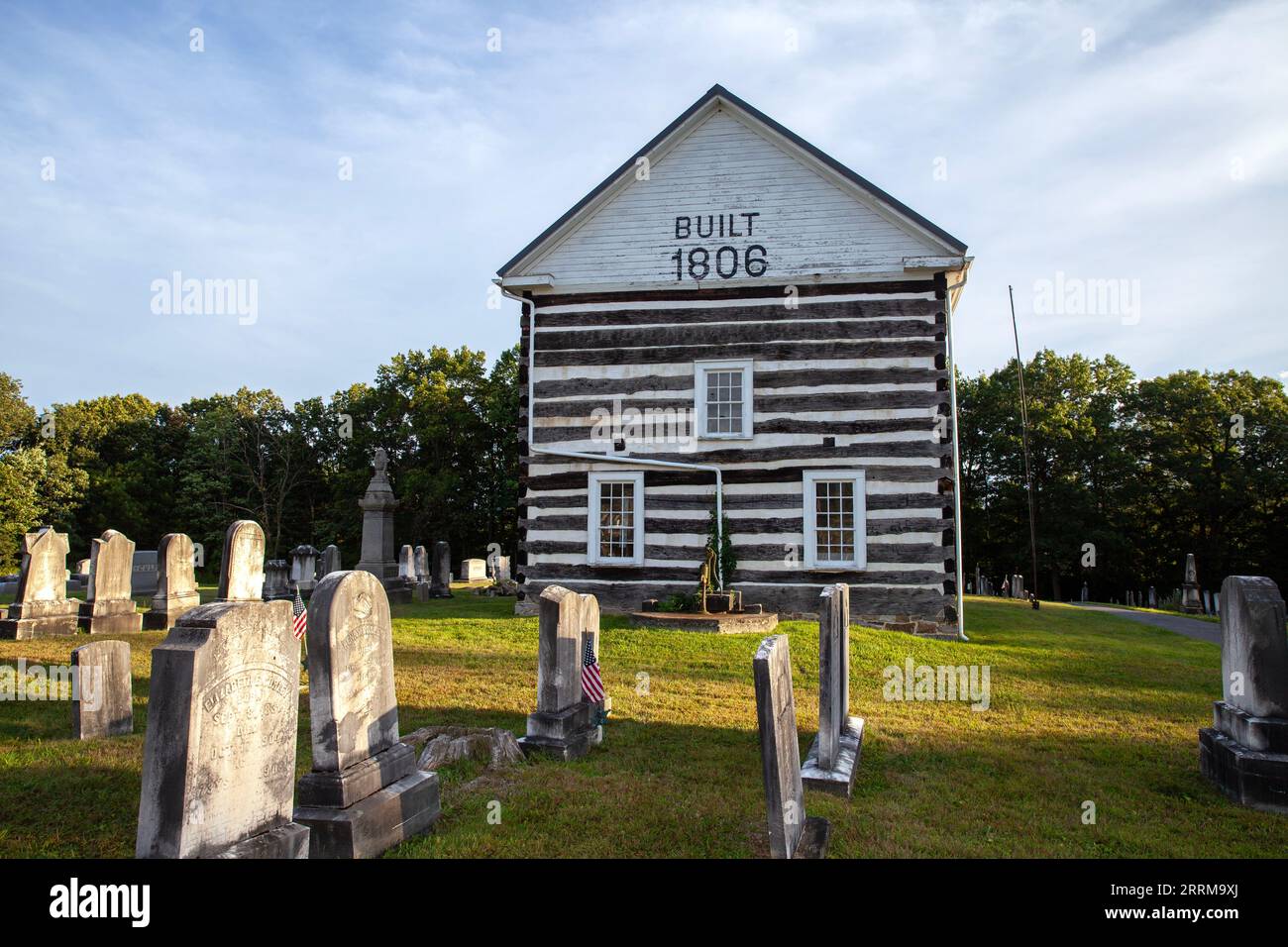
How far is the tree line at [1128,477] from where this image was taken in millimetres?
37812

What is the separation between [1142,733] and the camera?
8344 millimetres

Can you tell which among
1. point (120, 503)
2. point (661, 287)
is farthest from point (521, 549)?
point (120, 503)

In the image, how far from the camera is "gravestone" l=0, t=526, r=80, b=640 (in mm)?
13211

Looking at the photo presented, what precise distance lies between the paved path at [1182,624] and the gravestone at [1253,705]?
1184 centimetres

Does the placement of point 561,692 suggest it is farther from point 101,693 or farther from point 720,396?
point 720,396

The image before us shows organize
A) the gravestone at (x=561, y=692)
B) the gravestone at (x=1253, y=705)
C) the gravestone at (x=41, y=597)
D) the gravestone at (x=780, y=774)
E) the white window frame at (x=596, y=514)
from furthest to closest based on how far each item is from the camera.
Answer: the white window frame at (x=596, y=514), the gravestone at (x=41, y=597), the gravestone at (x=561, y=692), the gravestone at (x=1253, y=705), the gravestone at (x=780, y=774)

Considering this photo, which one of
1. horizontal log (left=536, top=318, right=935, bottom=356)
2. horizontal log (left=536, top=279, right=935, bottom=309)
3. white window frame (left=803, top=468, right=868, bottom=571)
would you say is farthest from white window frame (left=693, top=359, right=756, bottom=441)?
white window frame (left=803, top=468, right=868, bottom=571)

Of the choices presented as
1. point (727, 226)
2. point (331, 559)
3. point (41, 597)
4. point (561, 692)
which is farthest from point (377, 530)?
point (561, 692)

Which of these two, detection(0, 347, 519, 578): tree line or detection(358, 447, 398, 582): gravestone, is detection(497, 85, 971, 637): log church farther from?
detection(0, 347, 519, 578): tree line

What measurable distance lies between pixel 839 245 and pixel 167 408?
4841 centimetres

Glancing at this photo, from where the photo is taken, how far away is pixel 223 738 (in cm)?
426

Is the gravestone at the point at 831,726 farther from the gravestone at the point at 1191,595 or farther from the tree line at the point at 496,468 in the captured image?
the tree line at the point at 496,468

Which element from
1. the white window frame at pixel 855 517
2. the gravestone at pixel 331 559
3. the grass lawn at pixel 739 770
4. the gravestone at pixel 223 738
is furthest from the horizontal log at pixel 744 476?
the gravestone at pixel 223 738
